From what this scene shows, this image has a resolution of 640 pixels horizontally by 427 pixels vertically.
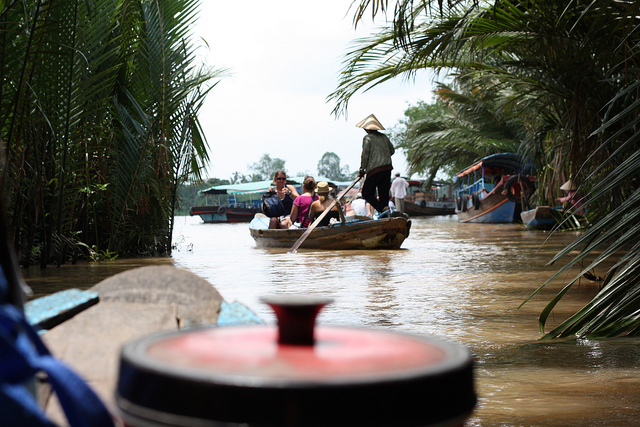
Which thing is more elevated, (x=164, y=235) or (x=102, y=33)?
(x=102, y=33)

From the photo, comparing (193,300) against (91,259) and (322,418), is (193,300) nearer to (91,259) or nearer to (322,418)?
(322,418)

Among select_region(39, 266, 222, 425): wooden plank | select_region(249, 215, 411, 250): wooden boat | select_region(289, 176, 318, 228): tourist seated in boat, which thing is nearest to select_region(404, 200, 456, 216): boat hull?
select_region(289, 176, 318, 228): tourist seated in boat

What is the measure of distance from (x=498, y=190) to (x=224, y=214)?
59.0 feet

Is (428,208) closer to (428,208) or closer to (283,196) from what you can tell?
(428,208)

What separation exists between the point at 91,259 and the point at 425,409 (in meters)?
8.73

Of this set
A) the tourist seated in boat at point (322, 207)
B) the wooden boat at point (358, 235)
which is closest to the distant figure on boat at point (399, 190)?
the tourist seated in boat at point (322, 207)

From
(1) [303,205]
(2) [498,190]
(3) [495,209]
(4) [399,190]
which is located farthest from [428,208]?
(1) [303,205]

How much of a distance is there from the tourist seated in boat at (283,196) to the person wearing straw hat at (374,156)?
5.14 feet

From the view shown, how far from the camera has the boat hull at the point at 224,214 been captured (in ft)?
119

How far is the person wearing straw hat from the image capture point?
1134 centimetres

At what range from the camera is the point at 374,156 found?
11.3 m

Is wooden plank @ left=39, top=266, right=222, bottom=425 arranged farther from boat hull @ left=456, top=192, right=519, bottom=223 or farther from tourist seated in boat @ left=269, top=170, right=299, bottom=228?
boat hull @ left=456, top=192, right=519, bottom=223

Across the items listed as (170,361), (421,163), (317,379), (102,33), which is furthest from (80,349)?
(421,163)

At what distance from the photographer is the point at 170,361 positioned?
0.64 metres
